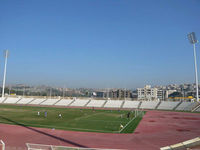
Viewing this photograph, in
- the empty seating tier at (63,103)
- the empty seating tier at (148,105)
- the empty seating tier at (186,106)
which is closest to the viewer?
the empty seating tier at (186,106)

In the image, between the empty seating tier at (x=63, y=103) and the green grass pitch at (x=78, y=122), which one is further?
the empty seating tier at (x=63, y=103)

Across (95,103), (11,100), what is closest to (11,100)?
(11,100)

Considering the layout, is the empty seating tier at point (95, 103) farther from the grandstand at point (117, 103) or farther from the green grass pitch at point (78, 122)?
the green grass pitch at point (78, 122)

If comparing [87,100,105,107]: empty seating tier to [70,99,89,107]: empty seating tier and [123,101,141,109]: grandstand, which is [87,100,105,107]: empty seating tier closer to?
[70,99,89,107]: empty seating tier

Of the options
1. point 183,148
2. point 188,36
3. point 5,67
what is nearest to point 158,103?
point 188,36

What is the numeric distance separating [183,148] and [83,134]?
492 inches

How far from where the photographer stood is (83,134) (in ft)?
65.0

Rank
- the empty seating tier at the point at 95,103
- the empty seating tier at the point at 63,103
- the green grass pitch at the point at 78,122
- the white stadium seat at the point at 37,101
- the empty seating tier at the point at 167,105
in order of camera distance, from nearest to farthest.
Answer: the green grass pitch at the point at 78,122
the empty seating tier at the point at 167,105
the empty seating tier at the point at 95,103
the empty seating tier at the point at 63,103
the white stadium seat at the point at 37,101

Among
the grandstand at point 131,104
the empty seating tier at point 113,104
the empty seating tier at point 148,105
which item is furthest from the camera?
the empty seating tier at point 113,104

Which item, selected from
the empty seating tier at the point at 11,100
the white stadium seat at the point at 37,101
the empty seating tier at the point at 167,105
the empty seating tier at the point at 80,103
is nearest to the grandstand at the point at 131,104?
the empty seating tier at the point at 167,105

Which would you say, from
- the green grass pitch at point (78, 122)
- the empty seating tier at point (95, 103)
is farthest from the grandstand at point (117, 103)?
the green grass pitch at point (78, 122)

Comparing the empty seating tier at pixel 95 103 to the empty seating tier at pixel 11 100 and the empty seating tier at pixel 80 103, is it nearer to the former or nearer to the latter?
the empty seating tier at pixel 80 103

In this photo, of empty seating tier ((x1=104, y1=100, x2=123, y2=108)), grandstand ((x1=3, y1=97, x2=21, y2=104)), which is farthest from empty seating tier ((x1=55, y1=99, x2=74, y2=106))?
grandstand ((x1=3, y1=97, x2=21, y2=104))

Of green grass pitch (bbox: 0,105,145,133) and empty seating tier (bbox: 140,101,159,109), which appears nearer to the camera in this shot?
green grass pitch (bbox: 0,105,145,133)
